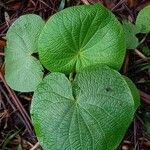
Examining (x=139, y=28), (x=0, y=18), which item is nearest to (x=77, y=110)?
(x=139, y=28)

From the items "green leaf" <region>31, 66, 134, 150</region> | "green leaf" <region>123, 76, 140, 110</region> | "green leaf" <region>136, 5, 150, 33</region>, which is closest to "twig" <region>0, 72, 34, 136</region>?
"green leaf" <region>31, 66, 134, 150</region>

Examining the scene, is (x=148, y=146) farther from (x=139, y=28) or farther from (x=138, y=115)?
(x=139, y=28)

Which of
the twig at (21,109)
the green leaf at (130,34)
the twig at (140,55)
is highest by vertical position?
the green leaf at (130,34)

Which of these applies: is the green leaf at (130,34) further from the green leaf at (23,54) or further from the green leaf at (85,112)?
Result: the green leaf at (23,54)

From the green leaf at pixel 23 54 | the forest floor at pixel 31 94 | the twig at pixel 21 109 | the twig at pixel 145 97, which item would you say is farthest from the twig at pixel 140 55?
the twig at pixel 21 109

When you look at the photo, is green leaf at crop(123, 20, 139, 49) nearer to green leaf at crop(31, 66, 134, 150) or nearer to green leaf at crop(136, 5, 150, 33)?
green leaf at crop(136, 5, 150, 33)

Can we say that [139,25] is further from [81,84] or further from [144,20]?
[81,84]
